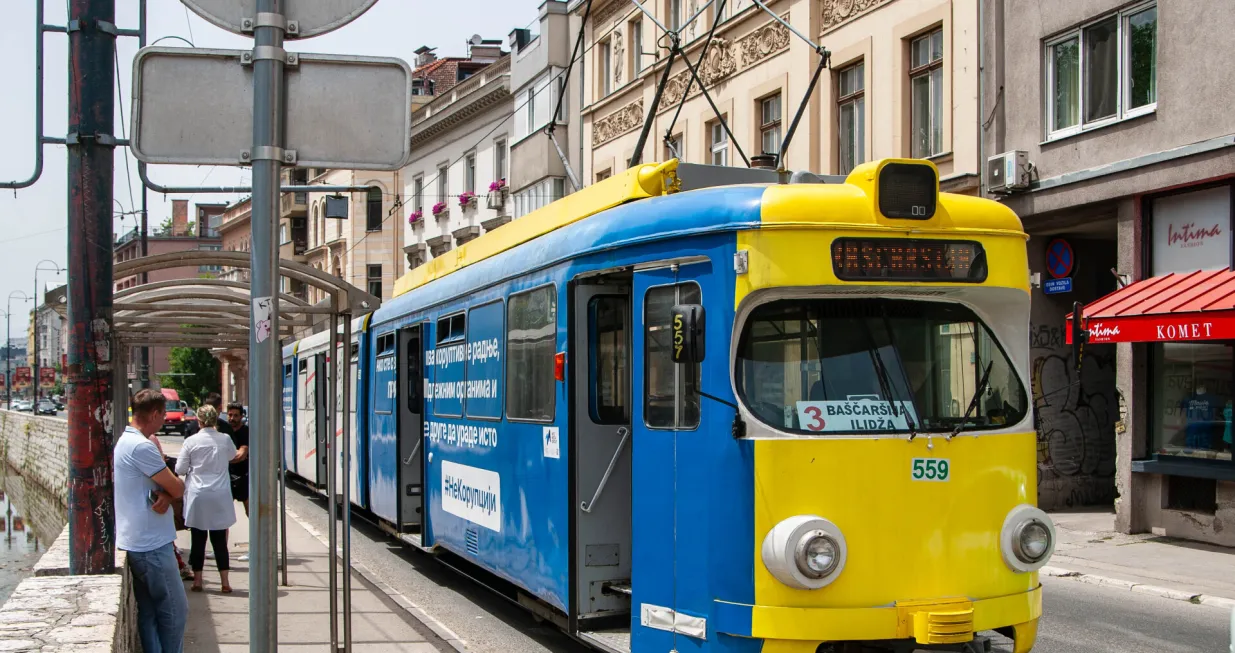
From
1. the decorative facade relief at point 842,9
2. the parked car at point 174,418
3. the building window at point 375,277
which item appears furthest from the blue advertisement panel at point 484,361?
the parked car at point 174,418

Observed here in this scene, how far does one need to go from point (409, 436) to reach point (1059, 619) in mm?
6629

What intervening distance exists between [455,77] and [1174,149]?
44260 millimetres

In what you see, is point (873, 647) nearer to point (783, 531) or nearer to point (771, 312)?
point (783, 531)

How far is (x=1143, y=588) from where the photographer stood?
12.0 meters

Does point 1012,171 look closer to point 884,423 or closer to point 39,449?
point 884,423

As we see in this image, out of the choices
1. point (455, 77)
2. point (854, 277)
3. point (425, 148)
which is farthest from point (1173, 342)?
point (455, 77)

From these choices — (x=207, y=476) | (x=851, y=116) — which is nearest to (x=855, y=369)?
(x=207, y=476)

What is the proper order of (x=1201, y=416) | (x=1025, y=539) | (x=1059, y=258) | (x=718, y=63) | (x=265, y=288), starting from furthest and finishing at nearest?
(x=718, y=63), (x=1059, y=258), (x=1201, y=416), (x=1025, y=539), (x=265, y=288)

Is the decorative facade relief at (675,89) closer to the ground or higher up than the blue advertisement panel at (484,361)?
higher up

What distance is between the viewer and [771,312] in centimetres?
658

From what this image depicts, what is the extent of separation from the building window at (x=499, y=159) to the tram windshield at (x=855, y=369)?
33.4 m

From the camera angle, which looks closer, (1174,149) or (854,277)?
(854,277)

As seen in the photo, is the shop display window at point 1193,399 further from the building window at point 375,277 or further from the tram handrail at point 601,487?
the building window at point 375,277

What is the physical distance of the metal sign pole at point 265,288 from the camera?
376 centimetres
